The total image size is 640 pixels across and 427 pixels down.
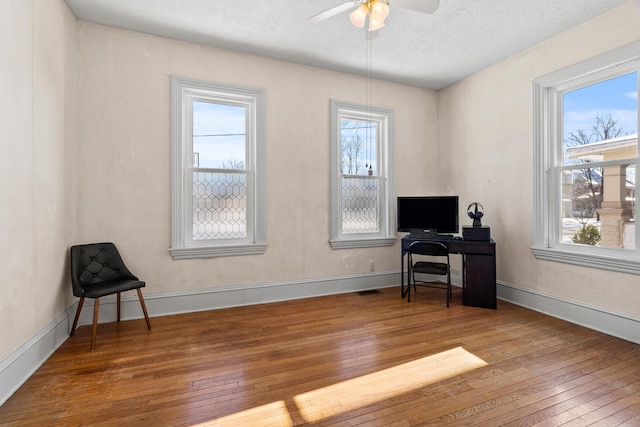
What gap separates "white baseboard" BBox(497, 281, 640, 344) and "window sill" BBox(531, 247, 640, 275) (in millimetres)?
403

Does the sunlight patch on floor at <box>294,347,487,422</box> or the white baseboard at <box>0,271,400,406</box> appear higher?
the white baseboard at <box>0,271,400,406</box>

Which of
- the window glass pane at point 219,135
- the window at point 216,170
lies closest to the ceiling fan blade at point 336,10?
the window at point 216,170

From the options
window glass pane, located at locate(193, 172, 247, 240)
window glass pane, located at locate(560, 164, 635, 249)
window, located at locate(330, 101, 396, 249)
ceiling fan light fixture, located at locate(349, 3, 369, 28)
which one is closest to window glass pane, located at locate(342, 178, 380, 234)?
window, located at locate(330, 101, 396, 249)

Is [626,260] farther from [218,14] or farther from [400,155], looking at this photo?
[218,14]

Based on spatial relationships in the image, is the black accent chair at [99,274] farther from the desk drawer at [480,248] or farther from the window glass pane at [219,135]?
the desk drawer at [480,248]

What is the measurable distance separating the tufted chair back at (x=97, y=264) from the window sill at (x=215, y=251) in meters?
0.52

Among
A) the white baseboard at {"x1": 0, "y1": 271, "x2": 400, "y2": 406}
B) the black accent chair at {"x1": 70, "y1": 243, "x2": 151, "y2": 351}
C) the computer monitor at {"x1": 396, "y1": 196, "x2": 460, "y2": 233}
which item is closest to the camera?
the white baseboard at {"x1": 0, "y1": 271, "x2": 400, "y2": 406}

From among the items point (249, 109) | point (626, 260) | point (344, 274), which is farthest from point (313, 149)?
point (626, 260)

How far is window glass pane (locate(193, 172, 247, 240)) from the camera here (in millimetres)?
3814

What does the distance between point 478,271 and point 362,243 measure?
153 centimetres

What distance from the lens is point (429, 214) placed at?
4.39m

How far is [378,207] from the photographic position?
4.85 metres

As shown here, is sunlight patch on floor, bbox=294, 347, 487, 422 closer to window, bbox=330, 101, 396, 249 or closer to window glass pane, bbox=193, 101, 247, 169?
window, bbox=330, 101, 396, 249

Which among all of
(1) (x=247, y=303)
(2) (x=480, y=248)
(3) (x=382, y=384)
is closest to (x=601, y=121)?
(2) (x=480, y=248)
